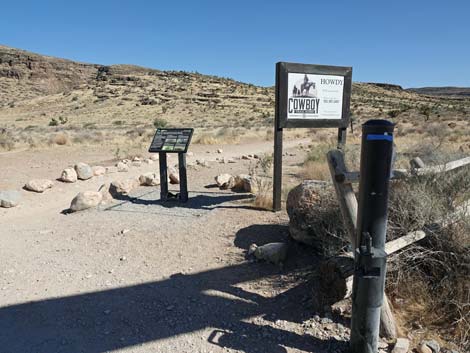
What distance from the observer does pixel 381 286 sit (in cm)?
243

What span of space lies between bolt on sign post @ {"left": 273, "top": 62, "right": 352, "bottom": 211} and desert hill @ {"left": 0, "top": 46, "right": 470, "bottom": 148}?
24.9 m

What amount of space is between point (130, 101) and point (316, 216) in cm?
5406

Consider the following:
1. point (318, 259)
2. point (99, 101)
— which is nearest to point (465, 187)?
point (318, 259)

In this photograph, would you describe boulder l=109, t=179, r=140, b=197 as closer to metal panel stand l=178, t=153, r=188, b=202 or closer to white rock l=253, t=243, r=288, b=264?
metal panel stand l=178, t=153, r=188, b=202

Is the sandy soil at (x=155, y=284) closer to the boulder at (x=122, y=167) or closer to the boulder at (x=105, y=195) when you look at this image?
the boulder at (x=105, y=195)

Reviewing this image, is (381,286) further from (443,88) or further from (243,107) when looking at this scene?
(443,88)

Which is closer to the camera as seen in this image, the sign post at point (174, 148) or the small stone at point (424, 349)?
the small stone at point (424, 349)

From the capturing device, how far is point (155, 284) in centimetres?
391

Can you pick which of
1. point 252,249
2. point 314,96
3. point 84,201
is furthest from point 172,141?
point 252,249

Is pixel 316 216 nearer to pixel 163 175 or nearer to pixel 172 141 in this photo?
pixel 172 141

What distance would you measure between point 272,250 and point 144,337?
1.70 meters

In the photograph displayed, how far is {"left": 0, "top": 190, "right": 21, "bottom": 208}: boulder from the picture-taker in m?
7.07

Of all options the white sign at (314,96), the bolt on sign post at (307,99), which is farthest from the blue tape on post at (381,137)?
the white sign at (314,96)

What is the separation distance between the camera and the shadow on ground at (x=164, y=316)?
2.91 metres
